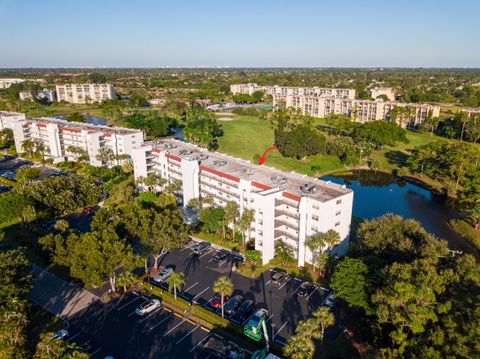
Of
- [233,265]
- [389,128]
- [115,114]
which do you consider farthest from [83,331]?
[115,114]

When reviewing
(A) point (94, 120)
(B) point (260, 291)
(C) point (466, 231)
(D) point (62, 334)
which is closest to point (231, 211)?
Answer: (B) point (260, 291)

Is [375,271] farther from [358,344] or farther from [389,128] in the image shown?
[389,128]

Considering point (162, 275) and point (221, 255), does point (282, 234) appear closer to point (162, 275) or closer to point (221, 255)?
point (221, 255)

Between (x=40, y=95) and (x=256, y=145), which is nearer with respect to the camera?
(x=256, y=145)

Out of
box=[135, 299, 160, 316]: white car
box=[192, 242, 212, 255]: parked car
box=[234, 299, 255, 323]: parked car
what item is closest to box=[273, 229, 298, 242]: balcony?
box=[192, 242, 212, 255]: parked car

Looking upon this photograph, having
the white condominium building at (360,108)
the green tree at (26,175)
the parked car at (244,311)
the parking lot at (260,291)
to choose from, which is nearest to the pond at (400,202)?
the parking lot at (260,291)

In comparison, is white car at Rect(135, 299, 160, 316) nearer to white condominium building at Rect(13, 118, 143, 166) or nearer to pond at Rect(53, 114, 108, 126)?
white condominium building at Rect(13, 118, 143, 166)

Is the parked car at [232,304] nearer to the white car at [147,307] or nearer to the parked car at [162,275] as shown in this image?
the white car at [147,307]
